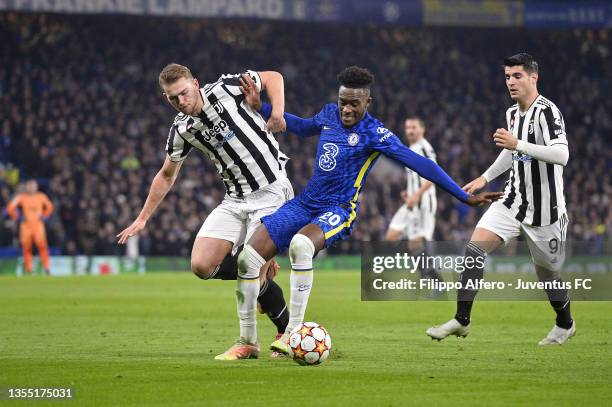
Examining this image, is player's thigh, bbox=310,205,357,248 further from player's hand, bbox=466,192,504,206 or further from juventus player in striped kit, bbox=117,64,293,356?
player's hand, bbox=466,192,504,206

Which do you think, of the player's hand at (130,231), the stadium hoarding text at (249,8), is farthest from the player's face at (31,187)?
the player's hand at (130,231)

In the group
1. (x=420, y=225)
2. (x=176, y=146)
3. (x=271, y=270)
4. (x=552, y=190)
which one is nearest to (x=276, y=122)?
(x=176, y=146)

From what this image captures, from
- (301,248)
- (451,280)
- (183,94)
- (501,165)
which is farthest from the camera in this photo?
(451,280)

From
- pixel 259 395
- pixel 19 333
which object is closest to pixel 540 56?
pixel 19 333

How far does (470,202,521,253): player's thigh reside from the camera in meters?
9.33

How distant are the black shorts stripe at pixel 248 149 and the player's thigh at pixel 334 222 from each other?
75 centimetres

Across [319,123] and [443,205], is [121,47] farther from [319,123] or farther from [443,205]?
[319,123]

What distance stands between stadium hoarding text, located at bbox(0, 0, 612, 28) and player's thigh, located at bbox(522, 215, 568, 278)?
21.1m

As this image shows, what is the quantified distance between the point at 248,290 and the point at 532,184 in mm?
2800

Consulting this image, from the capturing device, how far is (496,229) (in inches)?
369

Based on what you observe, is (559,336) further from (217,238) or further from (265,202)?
(217,238)

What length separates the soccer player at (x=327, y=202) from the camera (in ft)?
26.2

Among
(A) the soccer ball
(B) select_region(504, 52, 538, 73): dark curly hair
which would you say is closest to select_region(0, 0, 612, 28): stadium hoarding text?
(B) select_region(504, 52, 538, 73): dark curly hair

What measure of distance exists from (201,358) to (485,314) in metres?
6.22
